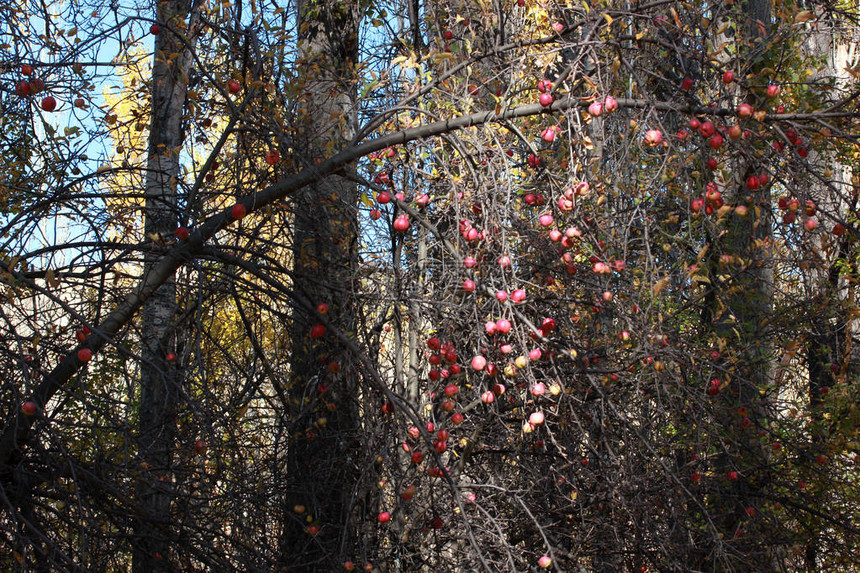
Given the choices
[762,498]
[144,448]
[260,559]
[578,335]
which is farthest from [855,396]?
[144,448]

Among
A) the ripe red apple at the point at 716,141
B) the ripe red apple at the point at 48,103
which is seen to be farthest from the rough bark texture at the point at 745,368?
the ripe red apple at the point at 48,103

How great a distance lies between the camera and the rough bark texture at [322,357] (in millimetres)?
3932

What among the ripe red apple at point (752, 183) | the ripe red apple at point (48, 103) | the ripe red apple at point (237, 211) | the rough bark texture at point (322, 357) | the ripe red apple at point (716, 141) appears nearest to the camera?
the ripe red apple at point (716, 141)

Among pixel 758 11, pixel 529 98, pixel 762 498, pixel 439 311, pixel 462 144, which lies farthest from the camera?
pixel 758 11

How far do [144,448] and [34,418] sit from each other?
0.61m

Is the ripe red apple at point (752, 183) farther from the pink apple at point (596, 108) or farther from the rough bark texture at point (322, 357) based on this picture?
the rough bark texture at point (322, 357)

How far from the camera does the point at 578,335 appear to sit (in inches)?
153

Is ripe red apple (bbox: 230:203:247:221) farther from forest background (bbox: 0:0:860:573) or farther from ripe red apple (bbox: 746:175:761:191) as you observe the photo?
ripe red apple (bbox: 746:175:761:191)

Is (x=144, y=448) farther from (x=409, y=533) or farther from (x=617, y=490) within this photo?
(x=617, y=490)

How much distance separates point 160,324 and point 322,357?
3.95ft

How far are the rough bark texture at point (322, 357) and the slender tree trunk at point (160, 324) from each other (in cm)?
63

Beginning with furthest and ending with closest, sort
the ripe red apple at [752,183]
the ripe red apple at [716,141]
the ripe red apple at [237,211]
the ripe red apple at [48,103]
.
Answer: the ripe red apple at [48,103]
the ripe red apple at [237,211]
the ripe red apple at [752,183]
the ripe red apple at [716,141]

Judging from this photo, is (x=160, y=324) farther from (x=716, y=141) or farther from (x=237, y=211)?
(x=716, y=141)

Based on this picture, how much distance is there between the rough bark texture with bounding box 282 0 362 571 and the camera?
3.93 metres
